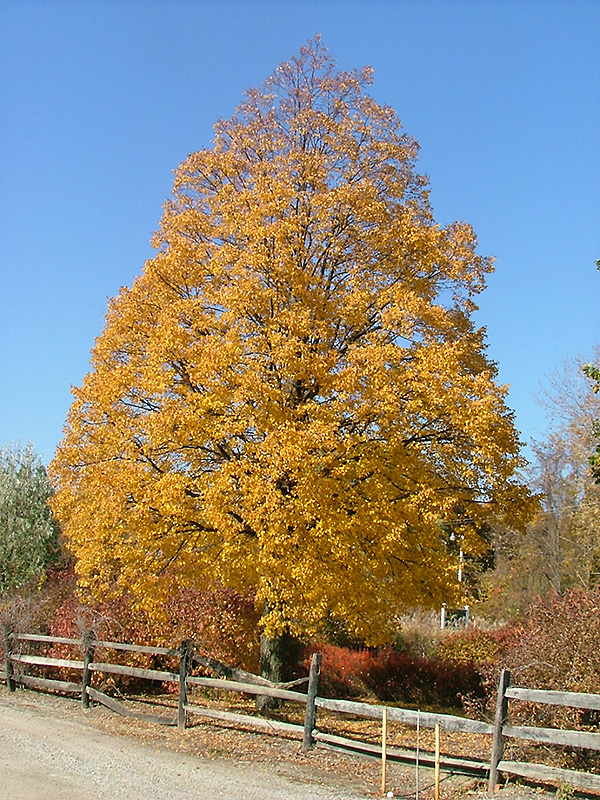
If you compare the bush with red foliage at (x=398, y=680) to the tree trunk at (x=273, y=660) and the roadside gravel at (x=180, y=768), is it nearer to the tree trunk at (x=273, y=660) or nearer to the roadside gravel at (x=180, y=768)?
the tree trunk at (x=273, y=660)

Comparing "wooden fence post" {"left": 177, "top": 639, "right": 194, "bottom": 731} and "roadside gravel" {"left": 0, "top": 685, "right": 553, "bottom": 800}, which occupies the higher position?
"wooden fence post" {"left": 177, "top": 639, "right": 194, "bottom": 731}

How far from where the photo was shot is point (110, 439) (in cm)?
1333

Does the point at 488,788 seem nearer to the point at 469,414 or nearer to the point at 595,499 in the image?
the point at 469,414

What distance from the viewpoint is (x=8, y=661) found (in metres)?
16.2

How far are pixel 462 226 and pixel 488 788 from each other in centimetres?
1072

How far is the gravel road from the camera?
8.27m

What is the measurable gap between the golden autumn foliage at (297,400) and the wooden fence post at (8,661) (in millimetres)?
3758

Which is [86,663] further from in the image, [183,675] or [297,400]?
[297,400]

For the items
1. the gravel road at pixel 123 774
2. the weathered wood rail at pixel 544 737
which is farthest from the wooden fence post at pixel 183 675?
the weathered wood rail at pixel 544 737

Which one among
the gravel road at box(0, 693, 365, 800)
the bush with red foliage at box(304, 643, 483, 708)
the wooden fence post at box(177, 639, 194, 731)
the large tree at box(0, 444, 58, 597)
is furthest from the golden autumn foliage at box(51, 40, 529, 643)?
the large tree at box(0, 444, 58, 597)

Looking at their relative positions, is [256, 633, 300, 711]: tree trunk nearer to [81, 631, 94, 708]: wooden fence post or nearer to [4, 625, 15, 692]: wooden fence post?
[81, 631, 94, 708]: wooden fence post

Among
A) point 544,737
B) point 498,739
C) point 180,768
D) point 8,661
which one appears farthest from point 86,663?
point 544,737

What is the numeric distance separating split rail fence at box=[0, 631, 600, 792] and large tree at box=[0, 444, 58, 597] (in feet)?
30.7

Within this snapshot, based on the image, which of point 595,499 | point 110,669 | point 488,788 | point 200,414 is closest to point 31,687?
point 110,669
